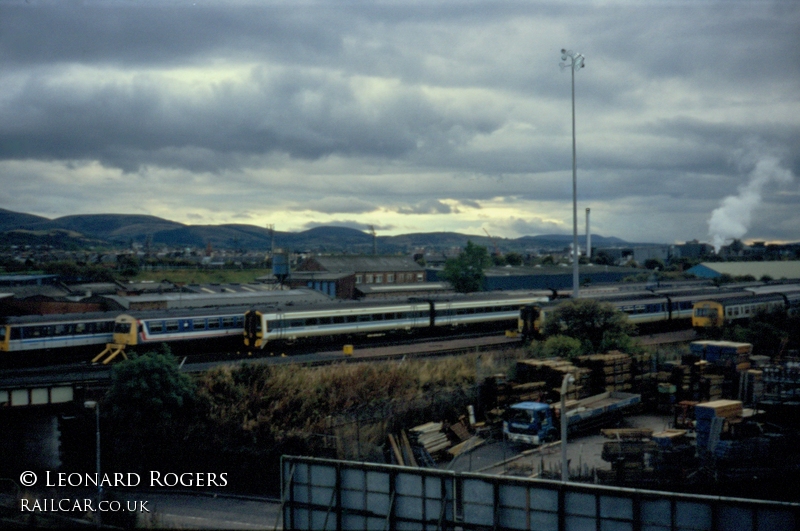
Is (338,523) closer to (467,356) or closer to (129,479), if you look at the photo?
(129,479)

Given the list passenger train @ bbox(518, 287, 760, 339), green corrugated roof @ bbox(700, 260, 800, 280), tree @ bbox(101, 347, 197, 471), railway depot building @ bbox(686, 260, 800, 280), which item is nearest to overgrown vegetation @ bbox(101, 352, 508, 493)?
tree @ bbox(101, 347, 197, 471)

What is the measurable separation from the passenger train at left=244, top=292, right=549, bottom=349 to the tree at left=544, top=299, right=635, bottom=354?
21.6 ft

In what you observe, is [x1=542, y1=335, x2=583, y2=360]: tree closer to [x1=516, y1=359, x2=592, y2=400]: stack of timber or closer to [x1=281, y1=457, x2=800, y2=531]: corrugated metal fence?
[x1=516, y1=359, x2=592, y2=400]: stack of timber

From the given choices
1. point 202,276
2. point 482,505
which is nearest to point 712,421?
point 482,505

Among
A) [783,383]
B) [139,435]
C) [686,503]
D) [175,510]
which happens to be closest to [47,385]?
[139,435]

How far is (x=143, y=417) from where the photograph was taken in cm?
2191

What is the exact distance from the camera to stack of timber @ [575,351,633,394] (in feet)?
84.9

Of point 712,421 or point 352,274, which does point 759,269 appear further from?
point 712,421

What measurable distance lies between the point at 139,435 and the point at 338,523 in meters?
13.0

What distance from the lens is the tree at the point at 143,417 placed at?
847 inches

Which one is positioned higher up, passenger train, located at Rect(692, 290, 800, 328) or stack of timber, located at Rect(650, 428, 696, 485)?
passenger train, located at Rect(692, 290, 800, 328)

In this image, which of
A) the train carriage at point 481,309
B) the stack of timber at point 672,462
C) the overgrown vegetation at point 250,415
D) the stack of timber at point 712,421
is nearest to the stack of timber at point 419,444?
the overgrown vegetation at point 250,415

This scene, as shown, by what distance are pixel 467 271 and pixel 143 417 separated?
4475 cm

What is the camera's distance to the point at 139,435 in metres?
21.6
